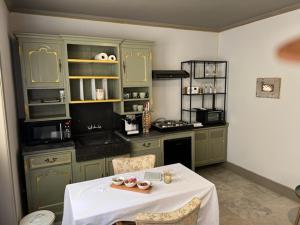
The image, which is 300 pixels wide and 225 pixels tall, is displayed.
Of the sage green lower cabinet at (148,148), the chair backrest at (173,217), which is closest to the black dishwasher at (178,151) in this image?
the sage green lower cabinet at (148,148)

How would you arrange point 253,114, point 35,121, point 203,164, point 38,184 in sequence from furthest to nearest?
1. point 203,164
2. point 253,114
3. point 35,121
4. point 38,184

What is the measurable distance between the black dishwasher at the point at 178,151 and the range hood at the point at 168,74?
1.01 m

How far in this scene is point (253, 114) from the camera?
364cm

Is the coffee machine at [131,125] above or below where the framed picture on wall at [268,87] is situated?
below

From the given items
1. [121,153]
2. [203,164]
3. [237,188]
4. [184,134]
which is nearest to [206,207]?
[121,153]

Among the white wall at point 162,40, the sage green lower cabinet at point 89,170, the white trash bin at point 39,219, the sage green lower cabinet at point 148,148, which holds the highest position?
the white wall at point 162,40

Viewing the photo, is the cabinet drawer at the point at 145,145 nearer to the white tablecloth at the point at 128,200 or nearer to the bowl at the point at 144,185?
the white tablecloth at the point at 128,200

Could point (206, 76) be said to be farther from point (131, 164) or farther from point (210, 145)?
point (131, 164)

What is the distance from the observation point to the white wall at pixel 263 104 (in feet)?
9.98

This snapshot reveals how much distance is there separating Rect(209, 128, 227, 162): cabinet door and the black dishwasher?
0.69 meters

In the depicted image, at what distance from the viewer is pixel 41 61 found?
2703mm

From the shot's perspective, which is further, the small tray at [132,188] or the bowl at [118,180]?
the bowl at [118,180]

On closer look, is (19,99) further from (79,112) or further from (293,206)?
(293,206)

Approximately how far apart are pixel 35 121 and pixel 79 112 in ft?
2.14
